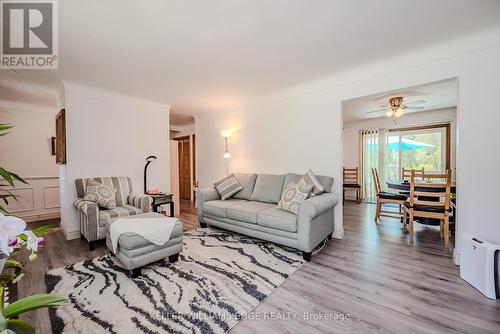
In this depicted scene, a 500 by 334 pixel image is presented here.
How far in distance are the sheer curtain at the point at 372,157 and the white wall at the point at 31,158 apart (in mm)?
7485

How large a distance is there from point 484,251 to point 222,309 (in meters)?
2.31

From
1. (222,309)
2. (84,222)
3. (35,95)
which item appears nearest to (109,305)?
(222,309)

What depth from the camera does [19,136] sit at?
428cm

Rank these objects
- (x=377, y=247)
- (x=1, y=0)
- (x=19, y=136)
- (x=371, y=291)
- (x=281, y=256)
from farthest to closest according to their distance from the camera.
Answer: (x=19, y=136) < (x=377, y=247) < (x=281, y=256) < (x=371, y=291) < (x=1, y=0)

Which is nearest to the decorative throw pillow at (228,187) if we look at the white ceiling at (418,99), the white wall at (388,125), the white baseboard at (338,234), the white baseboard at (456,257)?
the white baseboard at (338,234)

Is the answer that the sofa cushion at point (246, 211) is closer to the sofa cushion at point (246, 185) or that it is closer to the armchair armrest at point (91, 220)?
the sofa cushion at point (246, 185)

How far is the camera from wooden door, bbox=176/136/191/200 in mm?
6766

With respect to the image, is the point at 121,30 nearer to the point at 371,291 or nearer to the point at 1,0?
the point at 1,0

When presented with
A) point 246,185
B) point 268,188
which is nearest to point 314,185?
point 268,188

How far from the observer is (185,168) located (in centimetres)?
690

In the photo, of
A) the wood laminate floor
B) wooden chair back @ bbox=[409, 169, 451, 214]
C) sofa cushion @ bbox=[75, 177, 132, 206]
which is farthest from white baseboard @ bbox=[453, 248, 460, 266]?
sofa cushion @ bbox=[75, 177, 132, 206]

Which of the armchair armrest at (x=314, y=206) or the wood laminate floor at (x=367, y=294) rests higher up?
the armchair armrest at (x=314, y=206)

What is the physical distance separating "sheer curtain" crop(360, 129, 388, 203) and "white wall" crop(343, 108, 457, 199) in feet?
0.50

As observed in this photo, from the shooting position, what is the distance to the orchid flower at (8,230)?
0.57 metres
